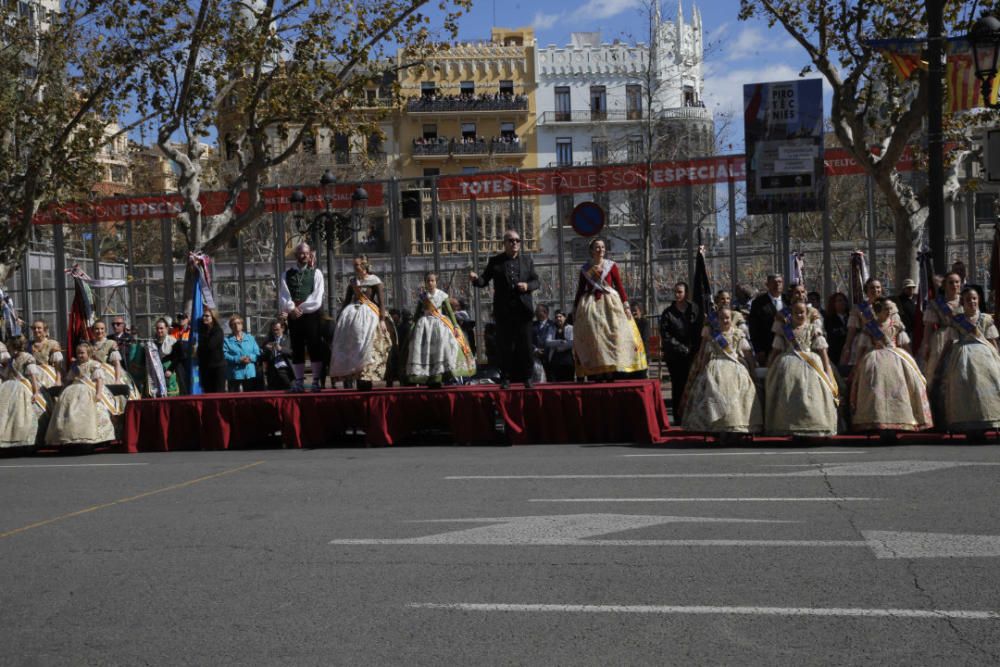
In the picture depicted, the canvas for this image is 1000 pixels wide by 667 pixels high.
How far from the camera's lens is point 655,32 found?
96.3 ft

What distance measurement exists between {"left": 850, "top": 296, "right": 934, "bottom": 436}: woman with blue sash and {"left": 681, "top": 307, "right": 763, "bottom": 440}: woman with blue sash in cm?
107

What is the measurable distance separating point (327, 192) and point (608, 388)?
991 cm

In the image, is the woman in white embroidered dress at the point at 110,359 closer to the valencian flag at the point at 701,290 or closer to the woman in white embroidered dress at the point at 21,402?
the woman in white embroidered dress at the point at 21,402

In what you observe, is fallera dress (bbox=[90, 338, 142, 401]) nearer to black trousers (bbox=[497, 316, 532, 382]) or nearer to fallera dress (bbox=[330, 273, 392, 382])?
fallera dress (bbox=[330, 273, 392, 382])

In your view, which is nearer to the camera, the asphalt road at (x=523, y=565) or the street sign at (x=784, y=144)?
the asphalt road at (x=523, y=565)

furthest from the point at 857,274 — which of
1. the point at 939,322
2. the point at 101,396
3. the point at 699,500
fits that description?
the point at 101,396

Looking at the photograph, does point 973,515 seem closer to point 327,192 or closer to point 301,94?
point 327,192

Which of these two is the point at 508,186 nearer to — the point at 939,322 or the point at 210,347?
the point at 210,347

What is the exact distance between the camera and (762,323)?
15.5 m

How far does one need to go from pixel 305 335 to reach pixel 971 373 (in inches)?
306

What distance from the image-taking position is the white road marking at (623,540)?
7289 mm

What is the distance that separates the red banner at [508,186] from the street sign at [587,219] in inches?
267

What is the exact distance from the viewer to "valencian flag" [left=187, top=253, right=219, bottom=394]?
1798 centimetres

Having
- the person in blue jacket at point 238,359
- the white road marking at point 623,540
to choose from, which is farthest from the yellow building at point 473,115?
the white road marking at point 623,540
